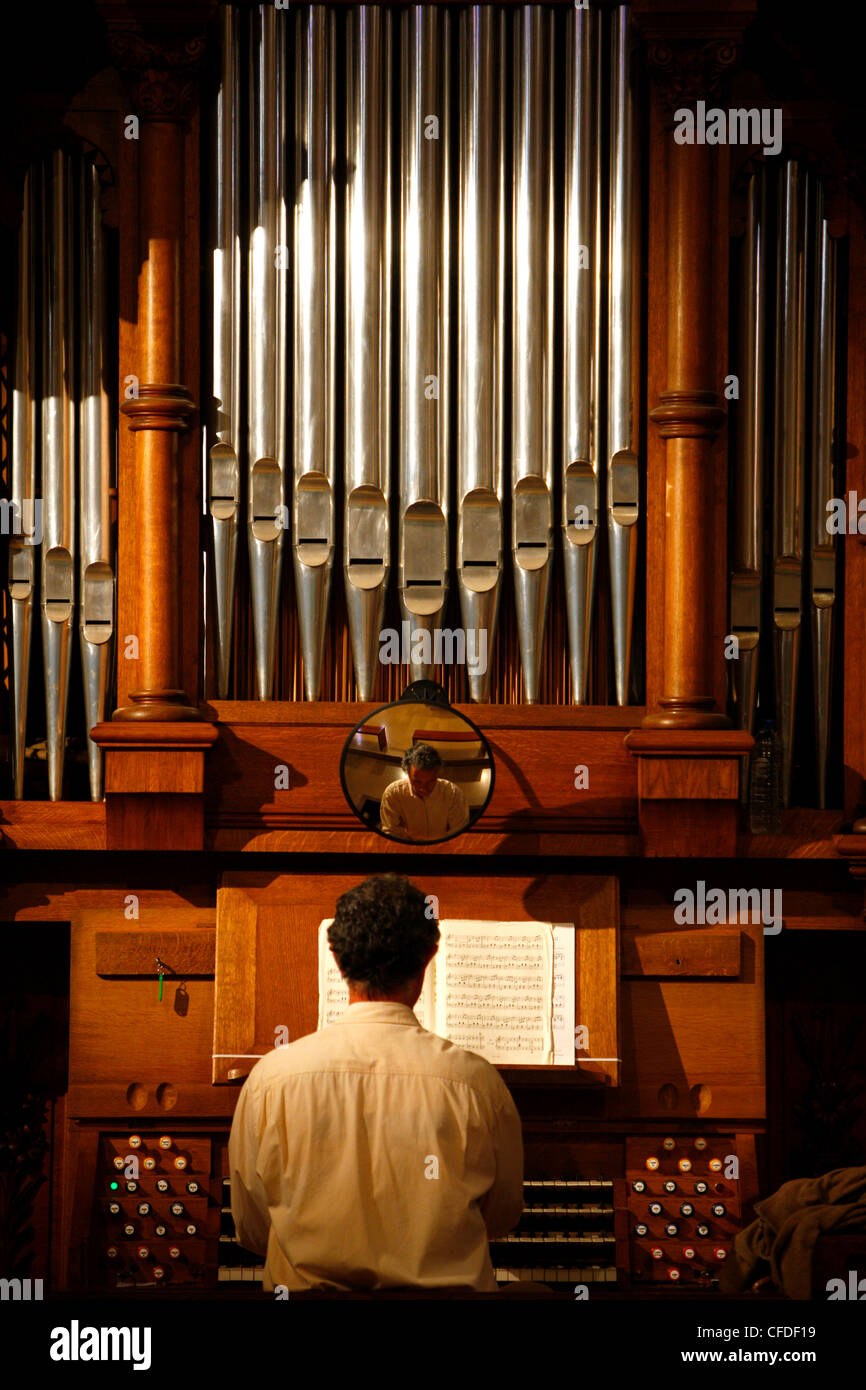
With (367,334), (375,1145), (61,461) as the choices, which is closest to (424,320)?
(367,334)

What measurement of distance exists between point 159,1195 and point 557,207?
3.44 metres

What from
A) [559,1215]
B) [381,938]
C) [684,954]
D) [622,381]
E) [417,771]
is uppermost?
[622,381]

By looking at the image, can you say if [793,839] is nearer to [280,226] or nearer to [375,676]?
[375,676]

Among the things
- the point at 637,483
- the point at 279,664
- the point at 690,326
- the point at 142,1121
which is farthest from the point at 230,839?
the point at 690,326

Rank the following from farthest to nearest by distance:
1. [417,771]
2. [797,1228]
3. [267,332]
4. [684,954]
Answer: [267,332] < [684,954] < [417,771] < [797,1228]

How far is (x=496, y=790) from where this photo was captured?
516cm

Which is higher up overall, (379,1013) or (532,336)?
(532,336)

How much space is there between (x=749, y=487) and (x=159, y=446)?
1.94m

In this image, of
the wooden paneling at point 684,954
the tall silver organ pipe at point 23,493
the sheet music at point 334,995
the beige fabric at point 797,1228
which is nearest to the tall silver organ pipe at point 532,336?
the wooden paneling at point 684,954

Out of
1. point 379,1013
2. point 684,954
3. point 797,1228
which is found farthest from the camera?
point 684,954

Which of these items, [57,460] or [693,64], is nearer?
[693,64]

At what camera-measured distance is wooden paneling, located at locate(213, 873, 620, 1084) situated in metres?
5.01

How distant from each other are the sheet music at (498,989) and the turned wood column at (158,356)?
3.70 feet

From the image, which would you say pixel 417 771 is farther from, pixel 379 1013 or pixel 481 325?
pixel 481 325
